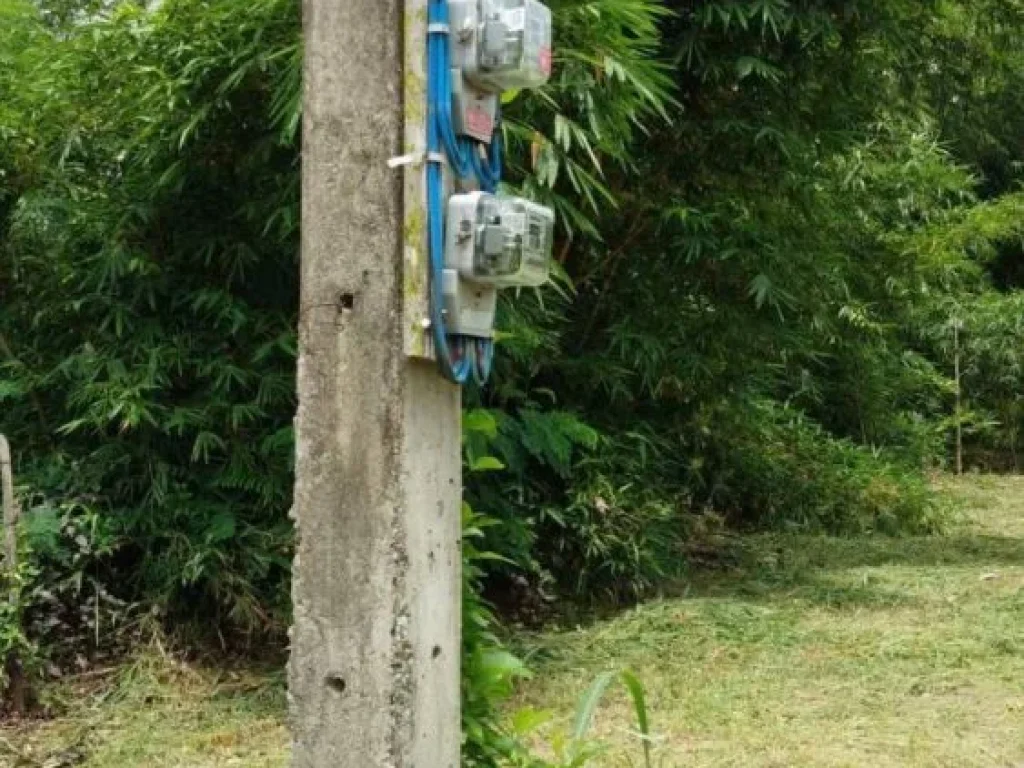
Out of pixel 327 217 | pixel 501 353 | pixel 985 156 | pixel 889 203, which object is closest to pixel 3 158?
pixel 501 353

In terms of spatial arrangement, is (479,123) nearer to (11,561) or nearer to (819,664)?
(11,561)

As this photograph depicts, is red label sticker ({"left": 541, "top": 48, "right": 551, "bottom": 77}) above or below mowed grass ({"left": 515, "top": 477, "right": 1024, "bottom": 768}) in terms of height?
above

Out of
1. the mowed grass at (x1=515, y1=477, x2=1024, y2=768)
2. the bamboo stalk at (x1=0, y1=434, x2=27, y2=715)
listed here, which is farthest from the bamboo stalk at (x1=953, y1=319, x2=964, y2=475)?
the bamboo stalk at (x1=0, y1=434, x2=27, y2=715)

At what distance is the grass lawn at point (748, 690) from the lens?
11.8 feet

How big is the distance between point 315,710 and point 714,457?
215 inches

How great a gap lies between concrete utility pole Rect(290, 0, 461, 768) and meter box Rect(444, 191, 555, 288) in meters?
0.05

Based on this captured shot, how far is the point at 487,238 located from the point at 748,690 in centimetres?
248

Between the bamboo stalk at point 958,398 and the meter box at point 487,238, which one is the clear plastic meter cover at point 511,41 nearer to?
the meter box at point 487,238

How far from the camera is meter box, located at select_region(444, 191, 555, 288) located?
A: 2.08 meters

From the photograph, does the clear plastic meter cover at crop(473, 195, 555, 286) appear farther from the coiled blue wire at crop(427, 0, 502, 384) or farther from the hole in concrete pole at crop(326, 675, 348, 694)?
the hole in concrete pole at crop(326, 675, 348, 694)

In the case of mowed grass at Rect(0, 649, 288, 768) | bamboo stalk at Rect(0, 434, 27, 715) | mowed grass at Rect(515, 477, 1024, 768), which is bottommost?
mowed grass at Rect(0, 649, 288, 768)

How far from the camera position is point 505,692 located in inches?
101

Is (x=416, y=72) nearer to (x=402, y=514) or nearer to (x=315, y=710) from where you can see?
(x=402, y=514)

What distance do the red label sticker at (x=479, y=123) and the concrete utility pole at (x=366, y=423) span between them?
0.28 ft
